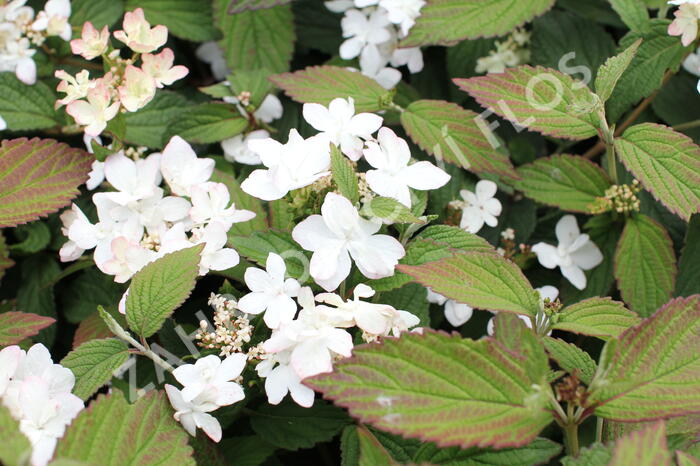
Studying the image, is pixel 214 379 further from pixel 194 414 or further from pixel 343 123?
pixel 343 123

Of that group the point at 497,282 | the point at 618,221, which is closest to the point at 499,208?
the point at 618,221

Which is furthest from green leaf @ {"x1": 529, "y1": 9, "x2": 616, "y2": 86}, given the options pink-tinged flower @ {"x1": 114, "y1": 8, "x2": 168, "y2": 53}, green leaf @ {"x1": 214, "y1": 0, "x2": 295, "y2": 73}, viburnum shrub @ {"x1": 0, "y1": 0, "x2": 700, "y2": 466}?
pink-tinged flower @ {"x1": 114, "y1": 8, "x2": 168, "y2": 53}

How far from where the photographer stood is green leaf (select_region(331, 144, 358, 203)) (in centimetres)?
85

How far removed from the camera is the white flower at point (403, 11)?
1260mm

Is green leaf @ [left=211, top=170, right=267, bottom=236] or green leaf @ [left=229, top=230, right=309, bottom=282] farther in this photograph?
green leaf @ [left=211, top=170, right=267, bottom=236]

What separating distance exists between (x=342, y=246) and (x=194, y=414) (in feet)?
0.86

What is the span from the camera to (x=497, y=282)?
89 cm

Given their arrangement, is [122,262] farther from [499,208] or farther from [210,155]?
[499,208]

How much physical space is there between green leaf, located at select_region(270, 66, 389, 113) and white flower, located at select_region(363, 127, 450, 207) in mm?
256

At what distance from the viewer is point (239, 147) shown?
127cm

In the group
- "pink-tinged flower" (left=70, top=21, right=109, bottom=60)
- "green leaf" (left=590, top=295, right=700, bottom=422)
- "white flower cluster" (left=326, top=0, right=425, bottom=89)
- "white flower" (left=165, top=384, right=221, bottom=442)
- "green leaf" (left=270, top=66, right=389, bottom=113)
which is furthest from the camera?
"white flower cluster" (left=326, top=0, right=425, bottom=89)

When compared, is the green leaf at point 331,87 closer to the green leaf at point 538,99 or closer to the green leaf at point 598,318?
the green leaf at point 538,99

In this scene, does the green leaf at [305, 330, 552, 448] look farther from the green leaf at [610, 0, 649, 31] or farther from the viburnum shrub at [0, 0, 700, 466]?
the green leaf at [610, 0, 649, 31]

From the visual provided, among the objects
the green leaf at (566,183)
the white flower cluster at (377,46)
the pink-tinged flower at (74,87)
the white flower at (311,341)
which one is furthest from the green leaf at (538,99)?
the pink-tinged flower at (74,87)
